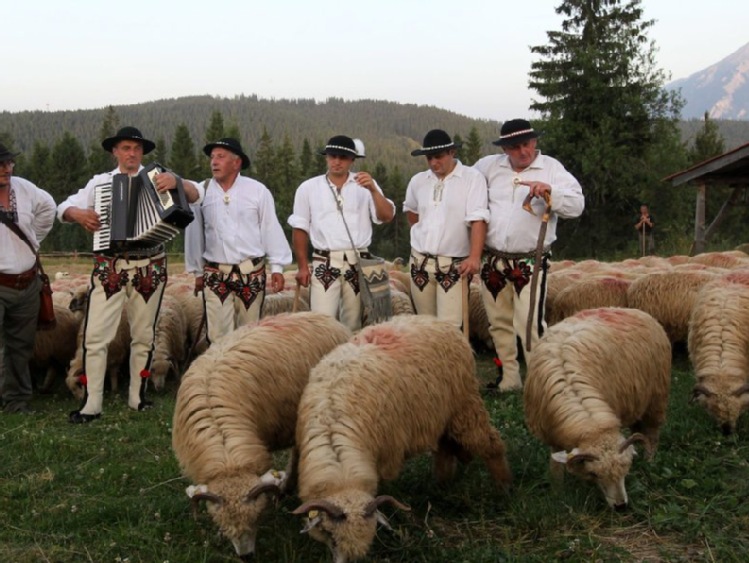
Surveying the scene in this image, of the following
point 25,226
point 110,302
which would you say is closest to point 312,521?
point 110,302

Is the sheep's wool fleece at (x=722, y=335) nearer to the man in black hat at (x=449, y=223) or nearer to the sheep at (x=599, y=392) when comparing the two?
the sheep at (x=599, y=392)

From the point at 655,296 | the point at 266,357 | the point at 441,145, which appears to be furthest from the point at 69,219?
the point at 655,296

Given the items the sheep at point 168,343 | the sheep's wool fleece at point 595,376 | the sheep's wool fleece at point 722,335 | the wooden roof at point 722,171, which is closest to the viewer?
the sheep's wool fleece at point 595,376

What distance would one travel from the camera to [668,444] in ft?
17.8

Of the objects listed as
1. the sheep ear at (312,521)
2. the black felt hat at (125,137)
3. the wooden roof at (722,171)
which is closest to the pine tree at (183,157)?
the wooden roof at (722,171)

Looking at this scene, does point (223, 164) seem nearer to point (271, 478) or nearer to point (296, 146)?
point (271, 478)

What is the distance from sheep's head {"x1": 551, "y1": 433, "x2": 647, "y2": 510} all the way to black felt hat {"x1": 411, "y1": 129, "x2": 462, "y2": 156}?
3156mm

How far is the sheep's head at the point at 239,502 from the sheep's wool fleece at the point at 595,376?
190cm

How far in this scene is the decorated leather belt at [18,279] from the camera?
6.75 meters

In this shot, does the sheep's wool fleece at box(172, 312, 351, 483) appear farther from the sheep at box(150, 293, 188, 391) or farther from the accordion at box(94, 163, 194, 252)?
the sheep at box(150, 293, 188, 391)

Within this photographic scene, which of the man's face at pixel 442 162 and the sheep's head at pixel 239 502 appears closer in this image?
the sheep's head at pixel 239 502

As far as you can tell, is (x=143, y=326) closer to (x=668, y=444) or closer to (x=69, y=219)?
(x=69, y=219)

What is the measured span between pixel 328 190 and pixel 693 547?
13.7ft

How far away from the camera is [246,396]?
430 centimetres
